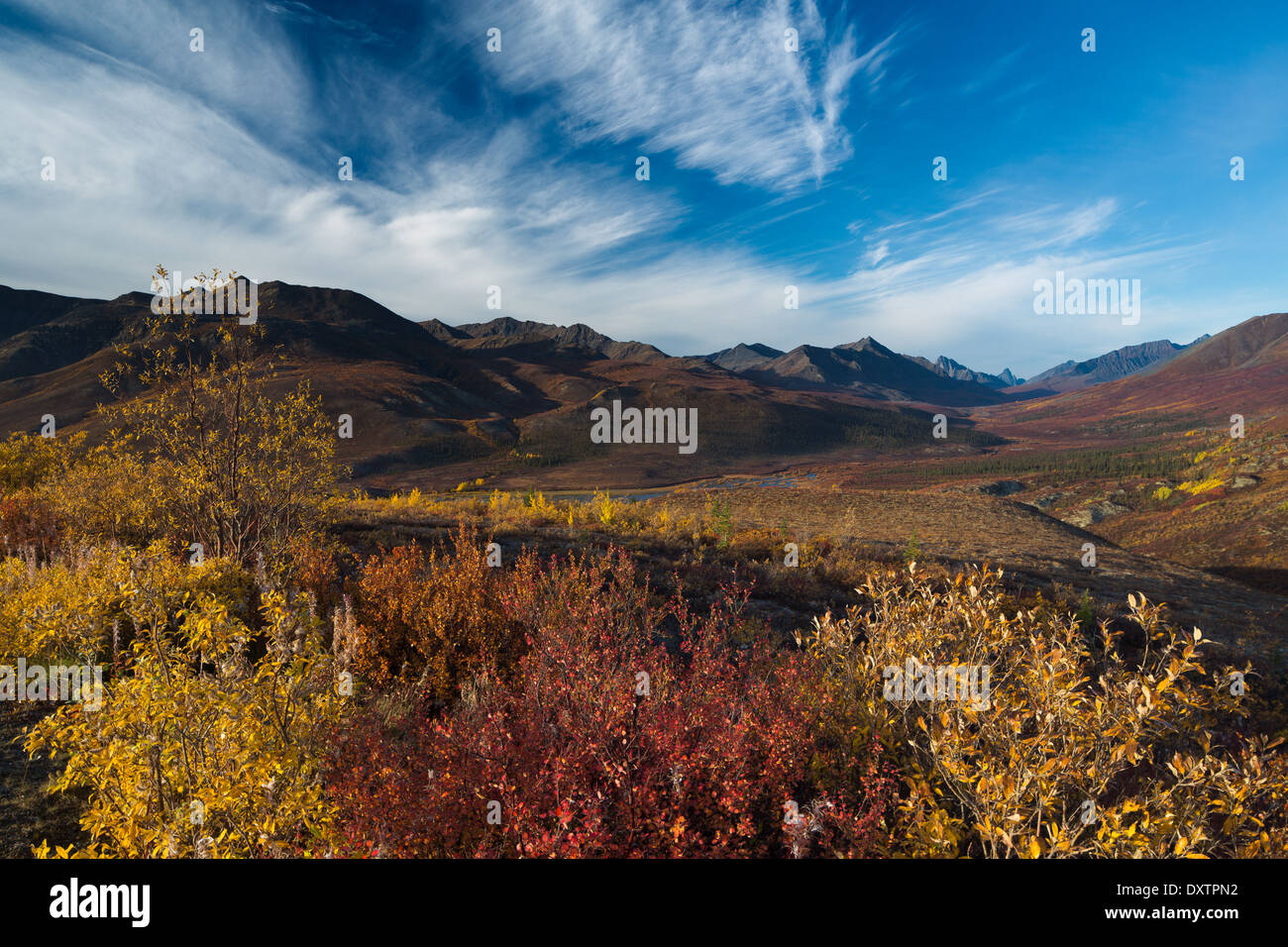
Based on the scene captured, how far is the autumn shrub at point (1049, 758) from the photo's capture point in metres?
2.49

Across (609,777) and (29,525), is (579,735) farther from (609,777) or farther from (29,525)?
(29,525)

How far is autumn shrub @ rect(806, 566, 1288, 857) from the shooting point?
8.17ft

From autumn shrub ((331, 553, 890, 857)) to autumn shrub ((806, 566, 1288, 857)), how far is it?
1.18 ft

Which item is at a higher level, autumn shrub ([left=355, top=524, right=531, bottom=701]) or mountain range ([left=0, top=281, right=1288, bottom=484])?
mountain range ([left=0, top=281, right=1288, bottom=484])

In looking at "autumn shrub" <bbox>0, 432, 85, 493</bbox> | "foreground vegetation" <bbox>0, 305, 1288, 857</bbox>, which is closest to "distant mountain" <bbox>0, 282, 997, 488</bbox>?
"autumn shrub" <bbox>0, 432, 85, 493</bbox>

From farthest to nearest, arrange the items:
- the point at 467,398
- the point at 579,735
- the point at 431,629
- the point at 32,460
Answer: the point at 467,398, the point at 32,460, the point at 431,629, the point at 579,735

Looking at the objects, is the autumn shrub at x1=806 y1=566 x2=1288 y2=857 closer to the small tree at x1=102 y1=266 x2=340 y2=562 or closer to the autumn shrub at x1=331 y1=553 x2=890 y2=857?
the autumn shrub at x1=331 y1=553 x2=890 y2=857

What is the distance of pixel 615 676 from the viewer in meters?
3.64

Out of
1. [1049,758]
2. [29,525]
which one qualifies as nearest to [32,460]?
[29,525]

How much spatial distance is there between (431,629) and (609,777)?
11.8ft

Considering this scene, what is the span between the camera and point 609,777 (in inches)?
117

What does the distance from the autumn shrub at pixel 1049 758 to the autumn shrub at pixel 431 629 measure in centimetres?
338

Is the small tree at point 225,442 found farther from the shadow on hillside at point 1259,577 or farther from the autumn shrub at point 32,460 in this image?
the shadow on hillside at point 1259,577

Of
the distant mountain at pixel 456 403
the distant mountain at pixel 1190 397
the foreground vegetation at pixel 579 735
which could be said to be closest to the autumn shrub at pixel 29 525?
the foreground vegetation at pixel 579 735
